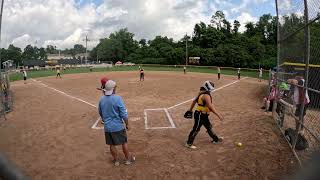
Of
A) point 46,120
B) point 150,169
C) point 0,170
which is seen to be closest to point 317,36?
point 150,169

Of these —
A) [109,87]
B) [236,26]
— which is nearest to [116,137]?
[109,87]

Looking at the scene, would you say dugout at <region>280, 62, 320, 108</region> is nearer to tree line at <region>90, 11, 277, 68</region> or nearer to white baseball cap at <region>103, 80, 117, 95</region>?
white baseball cap at <region>103, 80, 117, 95</region>

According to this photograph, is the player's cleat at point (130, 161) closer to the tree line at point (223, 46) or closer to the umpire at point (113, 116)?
the umpire at point (113, 116)

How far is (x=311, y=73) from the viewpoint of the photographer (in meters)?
10.1

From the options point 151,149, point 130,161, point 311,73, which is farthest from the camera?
point 311,73

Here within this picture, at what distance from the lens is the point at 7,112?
51.7 ft

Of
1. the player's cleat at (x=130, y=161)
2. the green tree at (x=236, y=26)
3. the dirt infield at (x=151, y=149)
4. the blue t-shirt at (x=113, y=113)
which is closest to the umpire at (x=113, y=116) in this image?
the blue t-shirt at (x=113, y=113)

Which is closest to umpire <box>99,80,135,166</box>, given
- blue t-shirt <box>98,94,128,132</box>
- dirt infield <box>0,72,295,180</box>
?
blue t-shirt <box>98,94,128,132</box>

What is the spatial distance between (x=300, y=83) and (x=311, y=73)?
2.24 ft

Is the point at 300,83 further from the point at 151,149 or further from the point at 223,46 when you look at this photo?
the point at 223,46

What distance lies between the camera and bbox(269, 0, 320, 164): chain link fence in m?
7.22

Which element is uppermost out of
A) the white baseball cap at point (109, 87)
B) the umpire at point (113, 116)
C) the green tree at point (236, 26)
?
the green tree at point (236, 26)

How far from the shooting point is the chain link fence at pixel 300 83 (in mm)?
7223

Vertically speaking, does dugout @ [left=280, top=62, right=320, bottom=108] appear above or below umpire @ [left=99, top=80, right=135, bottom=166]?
above
